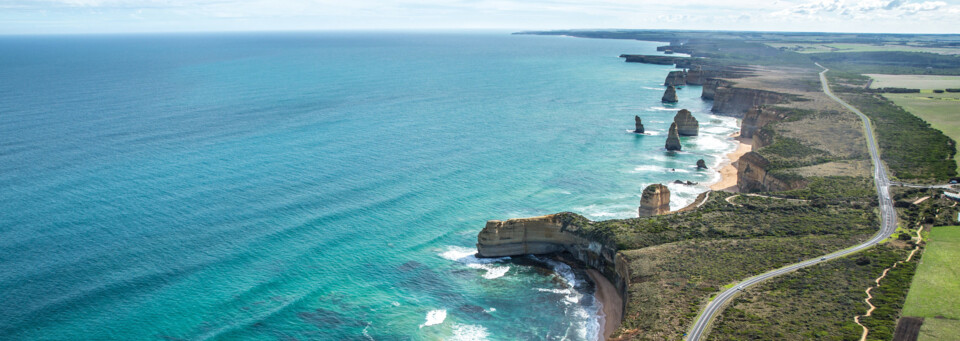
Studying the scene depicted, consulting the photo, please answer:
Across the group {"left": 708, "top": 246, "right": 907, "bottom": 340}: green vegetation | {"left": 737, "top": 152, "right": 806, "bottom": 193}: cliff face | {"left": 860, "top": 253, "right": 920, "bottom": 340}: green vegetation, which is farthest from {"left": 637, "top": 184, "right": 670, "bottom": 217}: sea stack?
{"left": 860, "top": 253, "right": 920, "bottom": 340}: green vegetation

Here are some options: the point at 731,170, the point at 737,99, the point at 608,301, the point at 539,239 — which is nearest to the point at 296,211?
the point at 539,239

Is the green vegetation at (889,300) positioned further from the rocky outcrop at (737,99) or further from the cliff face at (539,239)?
the rocky outcrop at (737,99)

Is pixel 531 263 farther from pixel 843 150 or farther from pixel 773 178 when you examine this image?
pixel 843 150

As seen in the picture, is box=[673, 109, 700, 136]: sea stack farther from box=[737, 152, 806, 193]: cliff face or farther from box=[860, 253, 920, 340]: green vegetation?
box=[860, 253, 920, 340]: green vegetation

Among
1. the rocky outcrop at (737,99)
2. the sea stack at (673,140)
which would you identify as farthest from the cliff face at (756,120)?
the rocky outcrop at (737,99)

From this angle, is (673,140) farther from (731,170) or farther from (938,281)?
(938,281)

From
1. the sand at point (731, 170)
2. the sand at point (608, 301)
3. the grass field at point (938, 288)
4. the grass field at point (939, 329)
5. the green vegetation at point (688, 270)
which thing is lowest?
the sand at point (608, 301)

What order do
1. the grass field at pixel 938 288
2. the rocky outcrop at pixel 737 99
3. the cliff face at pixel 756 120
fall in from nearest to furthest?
the grass field at pixel 938 288 → the cliff face at pixel 756 120 → the rocky outcrop at pixel 737 99
